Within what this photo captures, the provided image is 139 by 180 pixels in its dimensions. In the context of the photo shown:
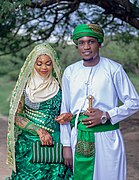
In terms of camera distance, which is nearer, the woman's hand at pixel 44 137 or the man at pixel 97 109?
the man at pixel 97 109

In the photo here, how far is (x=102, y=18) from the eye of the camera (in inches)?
304

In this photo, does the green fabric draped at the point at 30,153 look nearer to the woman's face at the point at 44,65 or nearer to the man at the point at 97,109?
the woman's face at the point at 44,65

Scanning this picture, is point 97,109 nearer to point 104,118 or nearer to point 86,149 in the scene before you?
point 104,118

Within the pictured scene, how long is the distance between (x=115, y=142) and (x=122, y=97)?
312 millimetres

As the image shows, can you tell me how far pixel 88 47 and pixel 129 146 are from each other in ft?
14.0

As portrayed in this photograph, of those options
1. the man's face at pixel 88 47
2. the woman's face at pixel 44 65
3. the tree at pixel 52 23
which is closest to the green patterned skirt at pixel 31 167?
the woman's face at pixel 44 65

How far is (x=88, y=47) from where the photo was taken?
286 cm

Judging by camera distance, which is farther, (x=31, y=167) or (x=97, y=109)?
(x=31, y=167)

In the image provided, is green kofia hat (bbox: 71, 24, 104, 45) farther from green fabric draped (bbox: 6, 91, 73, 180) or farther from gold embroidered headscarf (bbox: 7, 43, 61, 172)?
green fabric draped (bbox: 6, 91, 73, 180)

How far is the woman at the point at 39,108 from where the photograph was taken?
11.1ft

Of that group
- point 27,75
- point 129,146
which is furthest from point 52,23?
point 27,75

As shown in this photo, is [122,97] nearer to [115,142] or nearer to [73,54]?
[115,142]

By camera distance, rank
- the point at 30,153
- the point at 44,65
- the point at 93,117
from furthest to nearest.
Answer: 1. the point at 30,153
2. the point at 44,65
3. the point at 93,117

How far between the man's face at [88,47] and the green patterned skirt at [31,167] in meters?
0.95
